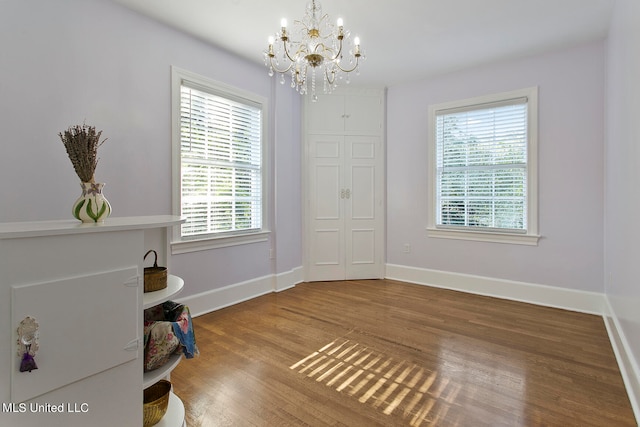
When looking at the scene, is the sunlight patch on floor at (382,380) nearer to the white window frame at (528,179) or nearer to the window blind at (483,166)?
the white window frame at (528,179)

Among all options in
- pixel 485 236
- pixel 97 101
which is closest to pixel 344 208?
pixel 485 236

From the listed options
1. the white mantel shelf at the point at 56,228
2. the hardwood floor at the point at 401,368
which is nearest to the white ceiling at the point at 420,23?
the white mantel shelf at the point at 56,228

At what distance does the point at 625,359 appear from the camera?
217cm

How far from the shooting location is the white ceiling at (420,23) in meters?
2.76

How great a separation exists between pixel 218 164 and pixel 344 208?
197cm

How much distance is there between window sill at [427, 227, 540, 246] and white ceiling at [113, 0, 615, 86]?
2086mm

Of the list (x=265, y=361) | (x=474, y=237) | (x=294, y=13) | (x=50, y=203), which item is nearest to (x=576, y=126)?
(x=474, y=237)

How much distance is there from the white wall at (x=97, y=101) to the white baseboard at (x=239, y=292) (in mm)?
79

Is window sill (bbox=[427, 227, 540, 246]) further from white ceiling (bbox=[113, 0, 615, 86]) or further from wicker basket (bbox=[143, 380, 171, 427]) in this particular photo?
wicker basket (bbox=[143, 380, 171, 427])

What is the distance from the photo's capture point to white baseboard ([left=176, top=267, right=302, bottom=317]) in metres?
3.33

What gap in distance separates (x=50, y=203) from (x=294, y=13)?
2.48 meters

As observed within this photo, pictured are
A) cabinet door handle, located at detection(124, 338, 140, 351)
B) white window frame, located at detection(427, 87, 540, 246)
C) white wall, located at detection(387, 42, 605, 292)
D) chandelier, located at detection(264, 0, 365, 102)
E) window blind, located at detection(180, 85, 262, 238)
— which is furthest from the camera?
white window frame, located at detection(427, 87, 540, 246)

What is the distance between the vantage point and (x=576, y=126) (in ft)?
11.4

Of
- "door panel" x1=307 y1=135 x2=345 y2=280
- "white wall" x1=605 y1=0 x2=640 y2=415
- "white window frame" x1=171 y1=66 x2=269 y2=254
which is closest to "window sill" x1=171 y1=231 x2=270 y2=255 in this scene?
"white window frame" x1=171 y1=66 x2=269 y2=254
